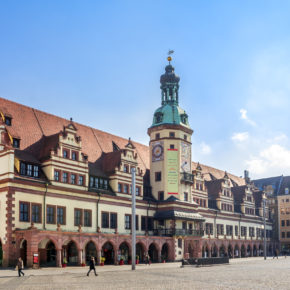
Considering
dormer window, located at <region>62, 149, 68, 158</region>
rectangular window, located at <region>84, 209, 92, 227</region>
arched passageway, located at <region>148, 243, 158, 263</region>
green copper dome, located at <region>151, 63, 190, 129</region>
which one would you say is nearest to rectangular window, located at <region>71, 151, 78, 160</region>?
dormer window, located at <region>62, 149, 68, 158</region>

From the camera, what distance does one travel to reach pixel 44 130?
58.2 metres

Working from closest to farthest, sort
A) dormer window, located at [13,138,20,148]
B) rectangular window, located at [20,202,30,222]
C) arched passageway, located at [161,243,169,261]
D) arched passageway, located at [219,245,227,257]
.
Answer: rectangular window, located at [20,202,30,222] → dormer window, located at [13,138,20,148] → arched passageway, located at [161,243,169,261] → arched passageway, located at [219,245,227,257]

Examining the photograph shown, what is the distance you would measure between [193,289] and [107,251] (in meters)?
33.2

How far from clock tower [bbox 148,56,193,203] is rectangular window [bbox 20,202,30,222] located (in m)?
25.4

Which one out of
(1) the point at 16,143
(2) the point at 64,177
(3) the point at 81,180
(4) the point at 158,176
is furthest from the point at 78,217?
(4) the point at 158,176

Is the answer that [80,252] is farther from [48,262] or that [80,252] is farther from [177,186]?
[177,186]

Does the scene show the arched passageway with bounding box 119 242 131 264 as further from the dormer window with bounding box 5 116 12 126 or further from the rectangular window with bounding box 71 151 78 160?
the dormer window with bounding box 5 116 12 126

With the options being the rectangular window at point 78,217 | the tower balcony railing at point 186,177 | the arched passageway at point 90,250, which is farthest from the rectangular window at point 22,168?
the tower balcony railing at point 186,177

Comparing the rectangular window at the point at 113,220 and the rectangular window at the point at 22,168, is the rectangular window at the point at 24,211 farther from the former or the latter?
the rectangular window at the point at 113,220

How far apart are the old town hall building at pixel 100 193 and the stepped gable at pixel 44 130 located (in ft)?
0.54

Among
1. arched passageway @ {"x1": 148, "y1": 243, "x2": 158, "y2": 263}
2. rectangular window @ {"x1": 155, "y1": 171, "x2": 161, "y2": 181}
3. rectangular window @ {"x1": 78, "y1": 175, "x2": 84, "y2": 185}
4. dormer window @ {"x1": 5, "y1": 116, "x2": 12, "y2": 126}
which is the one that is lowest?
arched passageway @ {"x1": 148, "y1": 243, "x2": 158, "y2": 263}

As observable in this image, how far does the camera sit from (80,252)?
5038cm

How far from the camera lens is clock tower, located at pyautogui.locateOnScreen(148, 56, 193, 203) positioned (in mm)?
70375

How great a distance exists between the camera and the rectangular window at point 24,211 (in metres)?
48.7
